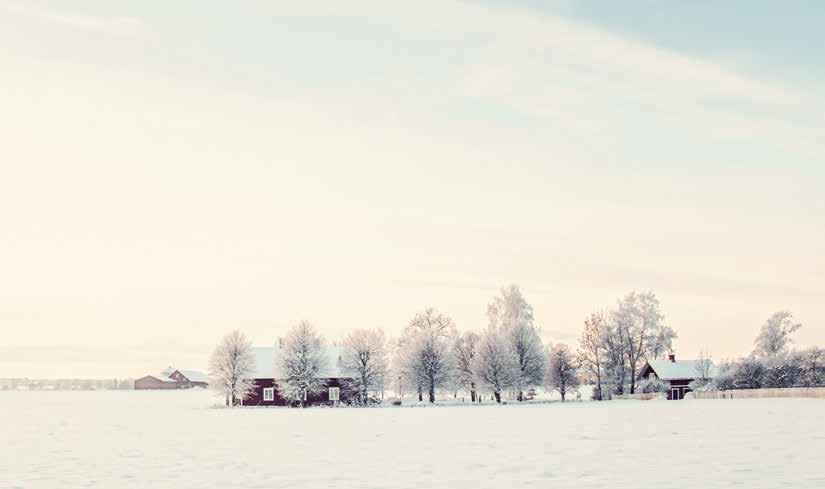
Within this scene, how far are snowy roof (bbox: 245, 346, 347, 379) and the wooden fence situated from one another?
45038 millimetres

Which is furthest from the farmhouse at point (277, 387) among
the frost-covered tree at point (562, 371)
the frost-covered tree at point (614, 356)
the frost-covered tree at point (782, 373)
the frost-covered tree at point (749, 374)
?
the frost-covered tree at point (782, 373)

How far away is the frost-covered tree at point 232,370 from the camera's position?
98.5 meters

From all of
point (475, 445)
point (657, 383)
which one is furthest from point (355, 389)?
point (475, 445)

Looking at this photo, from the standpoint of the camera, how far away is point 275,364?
9844 cm

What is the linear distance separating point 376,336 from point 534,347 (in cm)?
1861

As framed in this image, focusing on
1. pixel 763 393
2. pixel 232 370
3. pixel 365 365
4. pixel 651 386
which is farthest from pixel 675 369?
pixel 232 370

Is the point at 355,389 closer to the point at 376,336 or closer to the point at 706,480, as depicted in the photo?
the point at 376,336

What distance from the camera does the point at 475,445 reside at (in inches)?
1398

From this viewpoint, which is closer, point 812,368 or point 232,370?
point 232,370

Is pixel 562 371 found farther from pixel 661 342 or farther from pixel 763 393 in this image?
pixel 763 393

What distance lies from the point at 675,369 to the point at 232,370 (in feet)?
204

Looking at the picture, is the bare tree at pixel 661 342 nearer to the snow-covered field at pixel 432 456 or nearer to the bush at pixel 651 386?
the bush at pixel 651 386

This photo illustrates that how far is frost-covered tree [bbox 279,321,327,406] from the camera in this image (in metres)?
96.4

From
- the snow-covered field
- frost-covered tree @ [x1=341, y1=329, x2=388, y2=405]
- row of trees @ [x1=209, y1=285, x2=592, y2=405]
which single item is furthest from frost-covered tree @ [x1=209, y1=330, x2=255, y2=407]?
the snow-covered field
